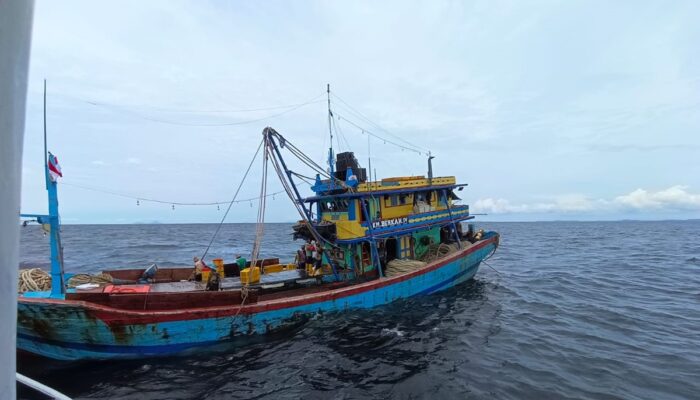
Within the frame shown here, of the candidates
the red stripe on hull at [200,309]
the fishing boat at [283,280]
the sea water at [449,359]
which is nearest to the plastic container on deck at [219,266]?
the fishing boat at [283,280]

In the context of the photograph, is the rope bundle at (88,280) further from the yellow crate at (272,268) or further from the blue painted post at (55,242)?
the yellow crate at (272,268)

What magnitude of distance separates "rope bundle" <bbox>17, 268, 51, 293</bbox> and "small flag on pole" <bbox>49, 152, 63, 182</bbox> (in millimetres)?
3801

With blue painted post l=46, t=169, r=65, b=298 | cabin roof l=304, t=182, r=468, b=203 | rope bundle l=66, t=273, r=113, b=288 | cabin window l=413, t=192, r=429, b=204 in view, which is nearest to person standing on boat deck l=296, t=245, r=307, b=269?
cabin roof l=304, t=182, r=468, b=203

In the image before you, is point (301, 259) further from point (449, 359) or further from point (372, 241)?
point (449, 359)

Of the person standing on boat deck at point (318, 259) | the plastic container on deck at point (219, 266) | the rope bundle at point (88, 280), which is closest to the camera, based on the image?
the rope bundle at point (88, 280)

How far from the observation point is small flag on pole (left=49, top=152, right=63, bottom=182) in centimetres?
1039

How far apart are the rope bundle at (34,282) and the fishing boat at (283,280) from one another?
753mm

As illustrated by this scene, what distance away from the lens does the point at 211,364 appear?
34.5 feet

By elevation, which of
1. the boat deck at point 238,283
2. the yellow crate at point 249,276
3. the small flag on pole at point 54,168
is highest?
the small flag on pole at point 54,168

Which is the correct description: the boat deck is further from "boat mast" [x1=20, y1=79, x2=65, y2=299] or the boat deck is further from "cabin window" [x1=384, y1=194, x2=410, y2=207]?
"cabin window" [x1=384, y1=194, x2=410, y2=207]

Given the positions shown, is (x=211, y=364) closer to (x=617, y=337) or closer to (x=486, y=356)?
(x=486, y=356)

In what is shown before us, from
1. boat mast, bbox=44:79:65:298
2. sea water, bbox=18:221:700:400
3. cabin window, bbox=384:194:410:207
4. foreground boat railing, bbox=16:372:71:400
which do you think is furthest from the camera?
cabin window, bbox=384:194:410:207

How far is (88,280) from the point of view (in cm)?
1260

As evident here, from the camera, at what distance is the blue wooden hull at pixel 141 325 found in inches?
384
